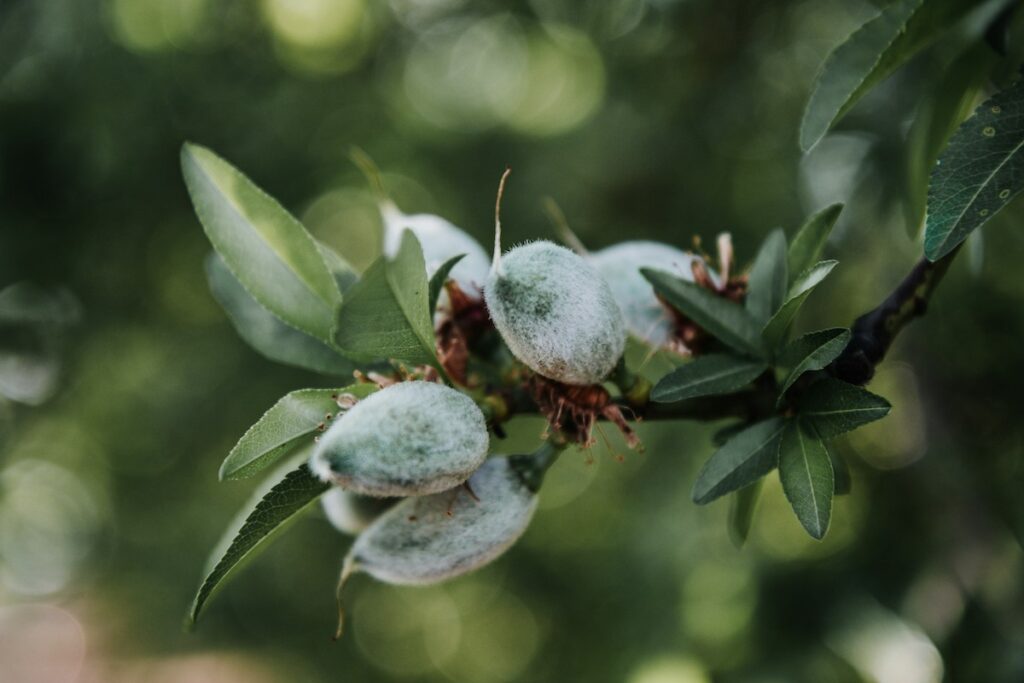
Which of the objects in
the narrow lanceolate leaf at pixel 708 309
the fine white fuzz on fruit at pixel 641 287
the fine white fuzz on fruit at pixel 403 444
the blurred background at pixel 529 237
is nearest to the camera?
the fine white fuzz on fruit at pixel 403 444

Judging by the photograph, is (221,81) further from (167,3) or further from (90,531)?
(90,531)

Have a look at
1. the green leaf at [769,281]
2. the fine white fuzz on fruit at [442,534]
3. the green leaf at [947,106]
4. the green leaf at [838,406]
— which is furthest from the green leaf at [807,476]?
the green leaf at [947,106]

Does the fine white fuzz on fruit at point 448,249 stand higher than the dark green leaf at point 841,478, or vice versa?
the fine white fuzz on fruit at point 448,249

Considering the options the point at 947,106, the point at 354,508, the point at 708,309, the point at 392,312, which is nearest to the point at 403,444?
the point at 392,312

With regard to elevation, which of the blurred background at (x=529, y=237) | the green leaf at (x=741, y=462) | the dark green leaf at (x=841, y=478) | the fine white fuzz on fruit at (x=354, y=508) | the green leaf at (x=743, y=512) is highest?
the green leaf at (x=741, y=462)

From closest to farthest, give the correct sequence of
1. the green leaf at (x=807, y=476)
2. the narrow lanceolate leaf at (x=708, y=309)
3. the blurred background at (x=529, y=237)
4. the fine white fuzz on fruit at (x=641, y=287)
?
the green leaf at (x=807, y=476) → the narrow lanceolate leaf at (x=708, y=309) → the fine white fuzz on fruit at (x=641, y=287) → the blurred background at (x=529, y=237)

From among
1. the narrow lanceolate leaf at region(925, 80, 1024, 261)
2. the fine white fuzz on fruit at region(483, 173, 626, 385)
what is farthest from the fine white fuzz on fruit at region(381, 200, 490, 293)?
the narrow lanceolate leaf at region(925, 80, 1024, 261)

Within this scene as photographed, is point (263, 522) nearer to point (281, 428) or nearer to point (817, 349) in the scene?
point (281, 428)

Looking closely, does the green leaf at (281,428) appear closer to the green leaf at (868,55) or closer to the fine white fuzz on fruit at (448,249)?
the fine white fuzz on fruit at (448,249)
